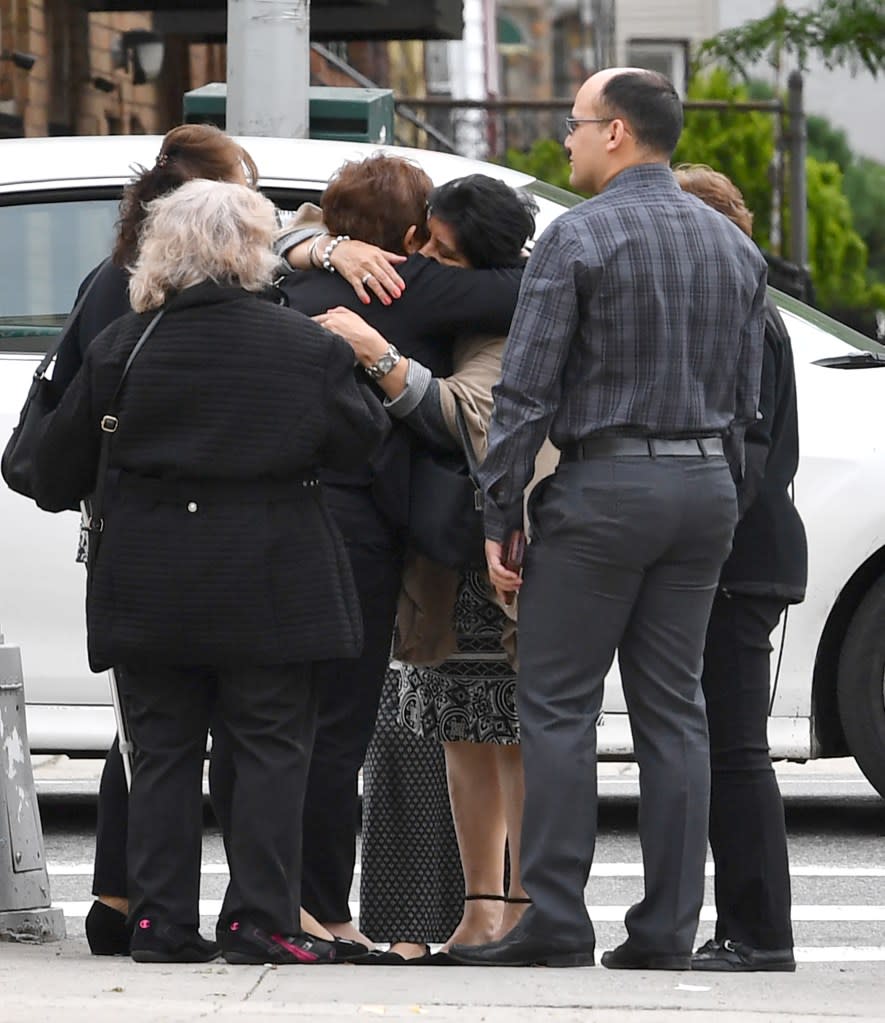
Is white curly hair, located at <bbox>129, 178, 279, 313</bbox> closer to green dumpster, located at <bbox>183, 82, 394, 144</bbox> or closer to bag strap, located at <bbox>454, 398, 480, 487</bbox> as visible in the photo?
bag strap, located at <bbox>454, 398, 480, 487</bbox>

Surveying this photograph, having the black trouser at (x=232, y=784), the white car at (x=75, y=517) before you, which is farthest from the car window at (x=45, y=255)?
the black trouser at (x=232, y=784)

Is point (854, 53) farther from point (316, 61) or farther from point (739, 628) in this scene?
point (739, 628)

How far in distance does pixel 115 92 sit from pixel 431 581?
40.7 ft

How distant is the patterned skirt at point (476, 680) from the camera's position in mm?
5027

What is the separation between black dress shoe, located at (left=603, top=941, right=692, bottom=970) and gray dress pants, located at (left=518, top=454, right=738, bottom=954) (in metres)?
0.02

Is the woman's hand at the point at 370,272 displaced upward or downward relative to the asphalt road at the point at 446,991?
upward

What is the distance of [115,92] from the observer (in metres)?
16.8

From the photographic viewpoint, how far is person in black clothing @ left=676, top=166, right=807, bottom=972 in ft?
16.0

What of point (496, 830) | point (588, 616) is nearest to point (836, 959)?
point (496, 830)

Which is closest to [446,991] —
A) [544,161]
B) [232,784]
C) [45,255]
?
[232,784]

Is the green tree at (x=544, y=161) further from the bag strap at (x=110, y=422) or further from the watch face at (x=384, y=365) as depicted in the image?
the bag strap at (x=110, y=422)

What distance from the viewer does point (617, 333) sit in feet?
14.9

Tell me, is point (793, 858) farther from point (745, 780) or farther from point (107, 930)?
point (107, 930)

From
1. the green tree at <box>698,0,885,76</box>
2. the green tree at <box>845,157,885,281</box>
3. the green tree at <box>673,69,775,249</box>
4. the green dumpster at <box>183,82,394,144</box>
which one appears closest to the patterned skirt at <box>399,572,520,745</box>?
the green dumpster at <box>183,82,394,144</box>
